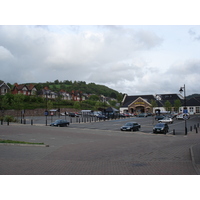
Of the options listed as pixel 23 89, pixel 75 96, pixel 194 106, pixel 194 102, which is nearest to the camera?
pixel 194 106

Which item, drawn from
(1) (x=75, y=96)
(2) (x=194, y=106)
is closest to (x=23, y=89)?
(1) (x=75, y=96)

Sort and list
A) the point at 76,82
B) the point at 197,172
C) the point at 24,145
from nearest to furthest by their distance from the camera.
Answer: the point at 197,172 < the point at 24,145 < the point at 76,82

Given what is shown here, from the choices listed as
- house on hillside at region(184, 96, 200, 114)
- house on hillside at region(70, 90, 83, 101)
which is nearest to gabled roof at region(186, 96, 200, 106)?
house on hillside at region(184, 96, 200, 114)

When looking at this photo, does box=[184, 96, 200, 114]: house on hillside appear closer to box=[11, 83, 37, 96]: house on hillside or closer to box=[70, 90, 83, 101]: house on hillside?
box=[11, 83, 37, 96]: house on hillside

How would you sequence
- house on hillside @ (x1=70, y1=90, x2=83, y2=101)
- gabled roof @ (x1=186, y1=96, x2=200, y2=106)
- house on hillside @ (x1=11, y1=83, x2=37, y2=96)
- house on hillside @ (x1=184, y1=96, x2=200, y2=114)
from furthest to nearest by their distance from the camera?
house on hillside @ (x1=70, y1=90, x2=83, y2=101), house on hillside @ (x1=11, y1=83, x2=37, y2=96), gabled roof @ (x1=186, y1=96, x2=200, y2=106), house on hillside @ (x1=184, y1=96, x2=200, y2=114)

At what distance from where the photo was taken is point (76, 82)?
646ft

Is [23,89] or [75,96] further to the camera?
[75,96]

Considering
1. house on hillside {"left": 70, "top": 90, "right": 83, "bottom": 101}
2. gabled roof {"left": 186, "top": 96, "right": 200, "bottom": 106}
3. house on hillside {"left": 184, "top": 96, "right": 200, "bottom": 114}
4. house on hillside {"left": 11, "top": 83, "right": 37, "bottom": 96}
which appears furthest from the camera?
house on hillside {"left": 70, "top": 90, "right": 83, "bottom": 101}

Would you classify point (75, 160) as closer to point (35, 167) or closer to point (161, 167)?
point (35, 167)

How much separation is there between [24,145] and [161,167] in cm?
1044

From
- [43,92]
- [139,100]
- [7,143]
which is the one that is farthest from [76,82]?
[7,143]

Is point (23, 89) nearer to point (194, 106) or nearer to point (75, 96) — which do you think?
point (75, 96)

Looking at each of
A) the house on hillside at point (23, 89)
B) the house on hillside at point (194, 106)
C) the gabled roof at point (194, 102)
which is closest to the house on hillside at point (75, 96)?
the house on hillside at point (23, 89)

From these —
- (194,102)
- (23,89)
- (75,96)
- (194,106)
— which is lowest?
(194,106)
